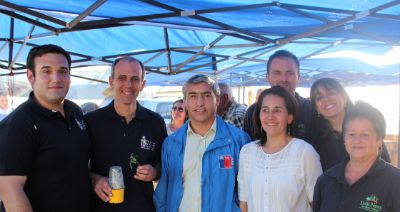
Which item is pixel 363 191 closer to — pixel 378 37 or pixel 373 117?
pixel 373 117

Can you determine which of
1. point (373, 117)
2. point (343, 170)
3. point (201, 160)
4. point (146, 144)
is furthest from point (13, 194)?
point (373, 117)

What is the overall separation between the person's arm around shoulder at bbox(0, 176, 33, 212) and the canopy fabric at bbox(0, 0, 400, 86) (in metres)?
1.99

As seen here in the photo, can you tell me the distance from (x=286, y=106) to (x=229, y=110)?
95.2 inches

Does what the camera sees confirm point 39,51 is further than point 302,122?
No

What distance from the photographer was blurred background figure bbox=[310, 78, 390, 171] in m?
2.68

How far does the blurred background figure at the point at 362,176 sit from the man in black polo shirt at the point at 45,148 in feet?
4.83

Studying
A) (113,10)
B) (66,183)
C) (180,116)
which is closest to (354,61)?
(180,116)

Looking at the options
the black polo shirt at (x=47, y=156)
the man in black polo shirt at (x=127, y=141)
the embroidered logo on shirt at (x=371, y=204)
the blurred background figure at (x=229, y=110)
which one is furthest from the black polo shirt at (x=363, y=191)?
the blurred background figure at (x=229, y=110)

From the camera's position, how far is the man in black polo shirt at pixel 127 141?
2.58 m

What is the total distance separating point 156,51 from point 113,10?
250cm

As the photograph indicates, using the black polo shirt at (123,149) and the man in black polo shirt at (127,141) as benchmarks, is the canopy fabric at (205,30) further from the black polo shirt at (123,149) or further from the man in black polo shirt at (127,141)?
the black polo shirt at (123,149)

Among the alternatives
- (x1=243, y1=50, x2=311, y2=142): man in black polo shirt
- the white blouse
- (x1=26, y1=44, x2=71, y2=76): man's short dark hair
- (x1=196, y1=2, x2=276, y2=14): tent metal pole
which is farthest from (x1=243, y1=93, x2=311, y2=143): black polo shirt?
(x1=26, y1=44, x2=71, y2=76): man's short dark hair

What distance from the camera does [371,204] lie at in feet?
6.29

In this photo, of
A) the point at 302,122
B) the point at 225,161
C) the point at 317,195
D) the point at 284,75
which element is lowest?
the point at 317,195
